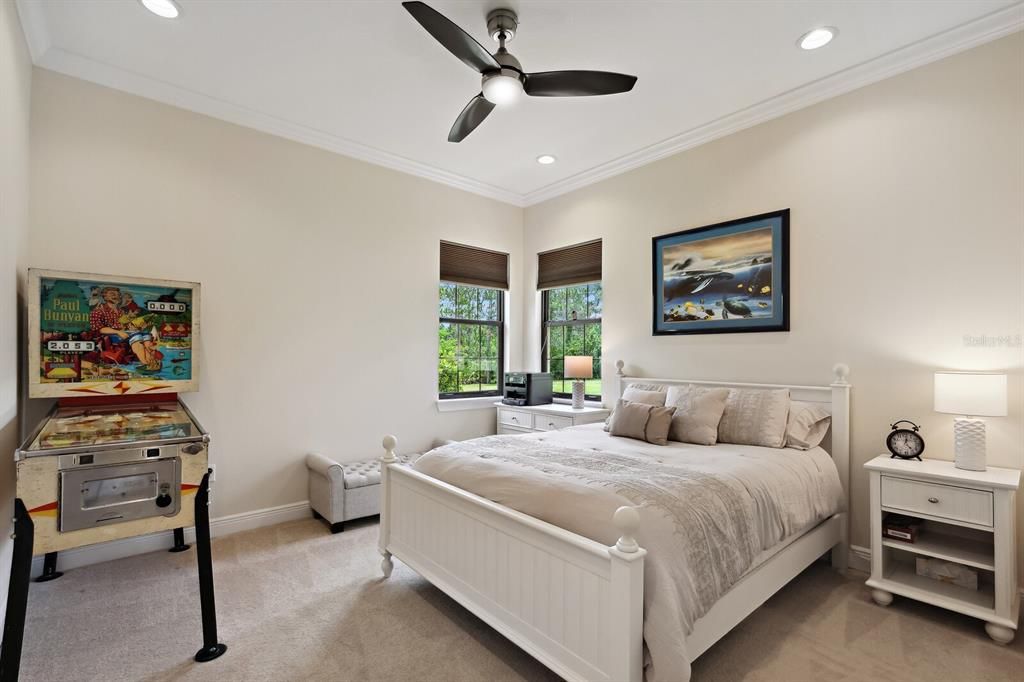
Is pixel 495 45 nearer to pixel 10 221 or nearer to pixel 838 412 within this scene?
pixel 10 221

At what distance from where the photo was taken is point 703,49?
8.91 feet

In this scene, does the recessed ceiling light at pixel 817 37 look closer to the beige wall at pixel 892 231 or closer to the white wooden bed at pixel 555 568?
the beige wall at pixel 892 231

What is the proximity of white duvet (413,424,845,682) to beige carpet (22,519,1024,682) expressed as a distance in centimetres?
42

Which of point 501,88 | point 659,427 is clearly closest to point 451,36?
point 501,88

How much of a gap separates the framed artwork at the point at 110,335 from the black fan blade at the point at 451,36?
6.91 feet

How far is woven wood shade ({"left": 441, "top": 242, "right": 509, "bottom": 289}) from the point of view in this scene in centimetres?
472

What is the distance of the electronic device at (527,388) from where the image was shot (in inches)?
182

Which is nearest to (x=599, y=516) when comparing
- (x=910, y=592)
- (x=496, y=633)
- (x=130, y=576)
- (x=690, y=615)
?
(x=690, y=615)

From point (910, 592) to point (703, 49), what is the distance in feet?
9.81

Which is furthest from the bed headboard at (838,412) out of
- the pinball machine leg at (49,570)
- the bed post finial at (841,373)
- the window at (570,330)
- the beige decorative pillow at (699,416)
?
the pinball machine leg at (49,570)

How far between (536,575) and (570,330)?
3275 mm

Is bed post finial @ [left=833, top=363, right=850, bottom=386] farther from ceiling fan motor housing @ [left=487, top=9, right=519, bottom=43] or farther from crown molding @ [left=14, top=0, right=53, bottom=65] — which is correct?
crown molding @ [left=14, top=0, right=53, bottom=65]

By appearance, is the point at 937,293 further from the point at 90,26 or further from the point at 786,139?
the point at 90,26

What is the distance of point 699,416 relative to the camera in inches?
120
